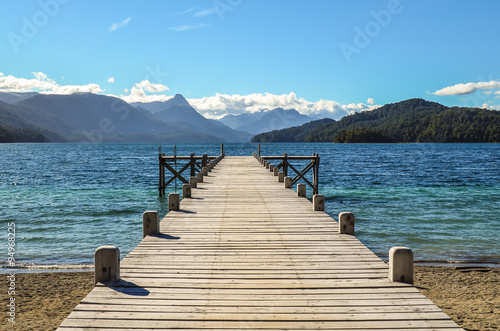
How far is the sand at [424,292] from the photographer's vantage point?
954cm

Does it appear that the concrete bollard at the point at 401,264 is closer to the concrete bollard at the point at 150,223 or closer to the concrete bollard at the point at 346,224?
the concrete bollard at the point at 346,224

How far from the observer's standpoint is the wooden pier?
495cm

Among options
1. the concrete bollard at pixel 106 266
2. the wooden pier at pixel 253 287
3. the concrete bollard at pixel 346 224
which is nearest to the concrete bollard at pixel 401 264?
the wooden pier at pixel 253 287

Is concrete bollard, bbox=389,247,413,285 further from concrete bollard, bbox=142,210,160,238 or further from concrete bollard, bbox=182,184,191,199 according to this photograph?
concrete bollard, bbox=182,184,191,199

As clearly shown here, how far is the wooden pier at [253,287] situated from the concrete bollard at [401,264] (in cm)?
13

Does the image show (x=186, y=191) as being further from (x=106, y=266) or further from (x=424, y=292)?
(x=106, y=266)

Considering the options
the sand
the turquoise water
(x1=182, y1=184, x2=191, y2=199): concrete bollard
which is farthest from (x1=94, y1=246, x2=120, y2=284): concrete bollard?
the turquoise water

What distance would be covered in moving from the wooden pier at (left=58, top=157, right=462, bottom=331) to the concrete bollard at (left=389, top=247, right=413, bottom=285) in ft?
0.42

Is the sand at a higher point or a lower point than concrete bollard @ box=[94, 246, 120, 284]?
lower

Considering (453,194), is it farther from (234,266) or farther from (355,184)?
(234,266)

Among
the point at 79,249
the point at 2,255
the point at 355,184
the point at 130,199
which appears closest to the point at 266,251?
the point at 79,249

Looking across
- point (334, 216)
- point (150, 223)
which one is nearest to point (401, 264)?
point (150, 223)

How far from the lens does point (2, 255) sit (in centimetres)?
1513

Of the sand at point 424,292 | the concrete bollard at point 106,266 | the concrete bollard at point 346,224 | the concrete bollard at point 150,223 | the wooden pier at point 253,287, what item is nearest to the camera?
the wooden pier at point 253,287
